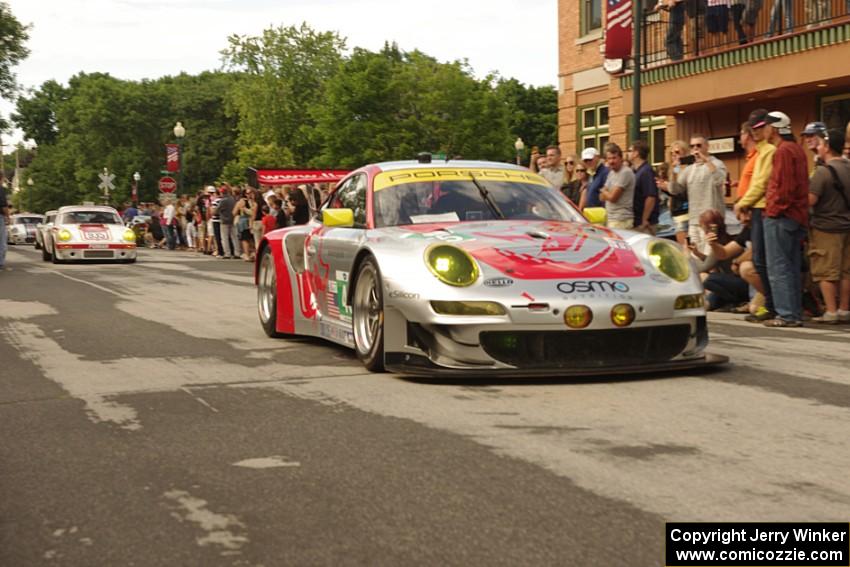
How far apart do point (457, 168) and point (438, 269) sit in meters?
1.84

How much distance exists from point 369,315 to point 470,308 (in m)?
1.07

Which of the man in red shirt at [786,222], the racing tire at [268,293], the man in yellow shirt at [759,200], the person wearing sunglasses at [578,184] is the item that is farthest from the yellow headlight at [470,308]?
the person wearing sunglasses at [578,184]

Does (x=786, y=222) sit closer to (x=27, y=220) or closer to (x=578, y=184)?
(x=578, y=184)

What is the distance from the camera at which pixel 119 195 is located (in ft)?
Answer: 340

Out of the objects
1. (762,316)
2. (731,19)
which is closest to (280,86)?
(731,19)

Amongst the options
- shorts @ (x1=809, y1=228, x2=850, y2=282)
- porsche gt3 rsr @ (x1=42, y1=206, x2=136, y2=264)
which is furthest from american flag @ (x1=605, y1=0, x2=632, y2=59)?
shorts @ (x1=809, y1=228, x2=850, y2=282)

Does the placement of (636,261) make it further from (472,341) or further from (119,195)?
(119,195)

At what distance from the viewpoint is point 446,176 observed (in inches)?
325

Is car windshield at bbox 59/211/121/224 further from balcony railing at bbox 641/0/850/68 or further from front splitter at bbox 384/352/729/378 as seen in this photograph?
front splitter at bbox 384/352/729/378

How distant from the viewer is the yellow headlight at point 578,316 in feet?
21.2

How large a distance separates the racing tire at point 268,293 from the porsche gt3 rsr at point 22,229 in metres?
52.4

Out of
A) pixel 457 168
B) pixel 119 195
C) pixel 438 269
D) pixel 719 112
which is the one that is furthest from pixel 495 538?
pixel 119 195

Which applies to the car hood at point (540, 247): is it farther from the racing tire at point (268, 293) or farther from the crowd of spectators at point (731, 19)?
the crowd of spectators at point (731, 19)

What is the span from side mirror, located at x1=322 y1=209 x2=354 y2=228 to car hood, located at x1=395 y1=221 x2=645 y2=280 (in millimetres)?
403
